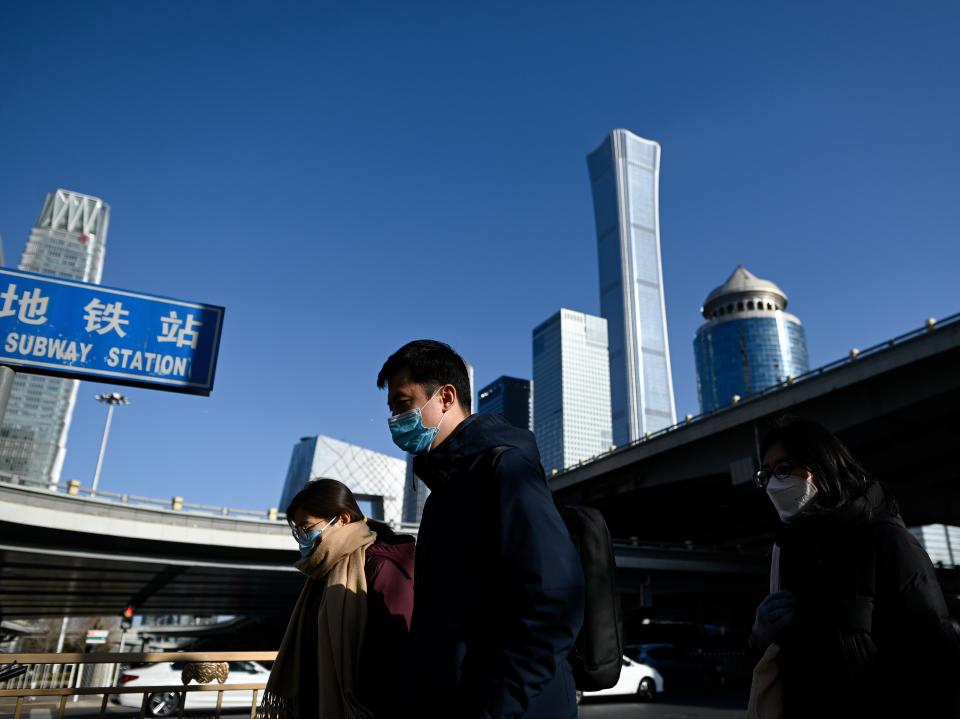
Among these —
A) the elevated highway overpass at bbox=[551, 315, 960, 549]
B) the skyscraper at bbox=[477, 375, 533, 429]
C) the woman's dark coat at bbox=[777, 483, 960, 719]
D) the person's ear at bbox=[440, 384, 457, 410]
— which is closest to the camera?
the woman's dark coat at bbox=[777, 483, 960, 719]

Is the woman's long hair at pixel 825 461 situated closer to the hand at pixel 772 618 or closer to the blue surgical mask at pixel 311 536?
the hand at pixel 772 618

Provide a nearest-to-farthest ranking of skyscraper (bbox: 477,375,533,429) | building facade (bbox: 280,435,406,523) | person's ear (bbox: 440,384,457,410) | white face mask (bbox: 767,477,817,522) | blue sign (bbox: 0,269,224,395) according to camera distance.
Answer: white face mask (bbox: 767,477,817,522) < person's ear (bbox: 440,384,457,410) < blue sign (bbox: 0,269,224,395) < building facade (bbox: 280,435,406,523) < skyscraper (bbox: 477,375,533,429)

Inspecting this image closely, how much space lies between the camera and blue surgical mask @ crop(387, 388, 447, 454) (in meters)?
2.55

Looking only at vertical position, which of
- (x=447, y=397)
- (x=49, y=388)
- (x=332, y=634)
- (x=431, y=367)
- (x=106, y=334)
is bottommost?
(x=332, y=634)

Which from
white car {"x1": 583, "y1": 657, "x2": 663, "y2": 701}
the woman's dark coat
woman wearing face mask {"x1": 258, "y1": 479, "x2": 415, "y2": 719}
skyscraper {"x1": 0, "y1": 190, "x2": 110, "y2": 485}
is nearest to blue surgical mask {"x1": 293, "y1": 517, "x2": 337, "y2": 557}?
woman wearing face mask {"x1": 258, "y1": 479, "x2": 415, "y2": 719}

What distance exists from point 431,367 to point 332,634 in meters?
1.39

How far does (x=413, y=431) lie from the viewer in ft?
8.44

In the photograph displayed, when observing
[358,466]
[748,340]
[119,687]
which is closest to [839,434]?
[119,687]

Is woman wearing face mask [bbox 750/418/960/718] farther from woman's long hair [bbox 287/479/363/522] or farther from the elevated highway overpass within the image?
the elevated highway overpass

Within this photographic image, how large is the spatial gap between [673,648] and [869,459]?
1707 cm

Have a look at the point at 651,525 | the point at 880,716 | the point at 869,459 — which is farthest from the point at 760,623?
the point at 651,525

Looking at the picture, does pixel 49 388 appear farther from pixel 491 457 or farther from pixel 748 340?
pixel 491 457

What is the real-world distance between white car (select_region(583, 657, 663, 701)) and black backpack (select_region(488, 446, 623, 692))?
16.4 meters

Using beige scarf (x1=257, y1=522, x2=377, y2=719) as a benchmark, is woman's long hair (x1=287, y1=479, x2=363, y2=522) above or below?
above
